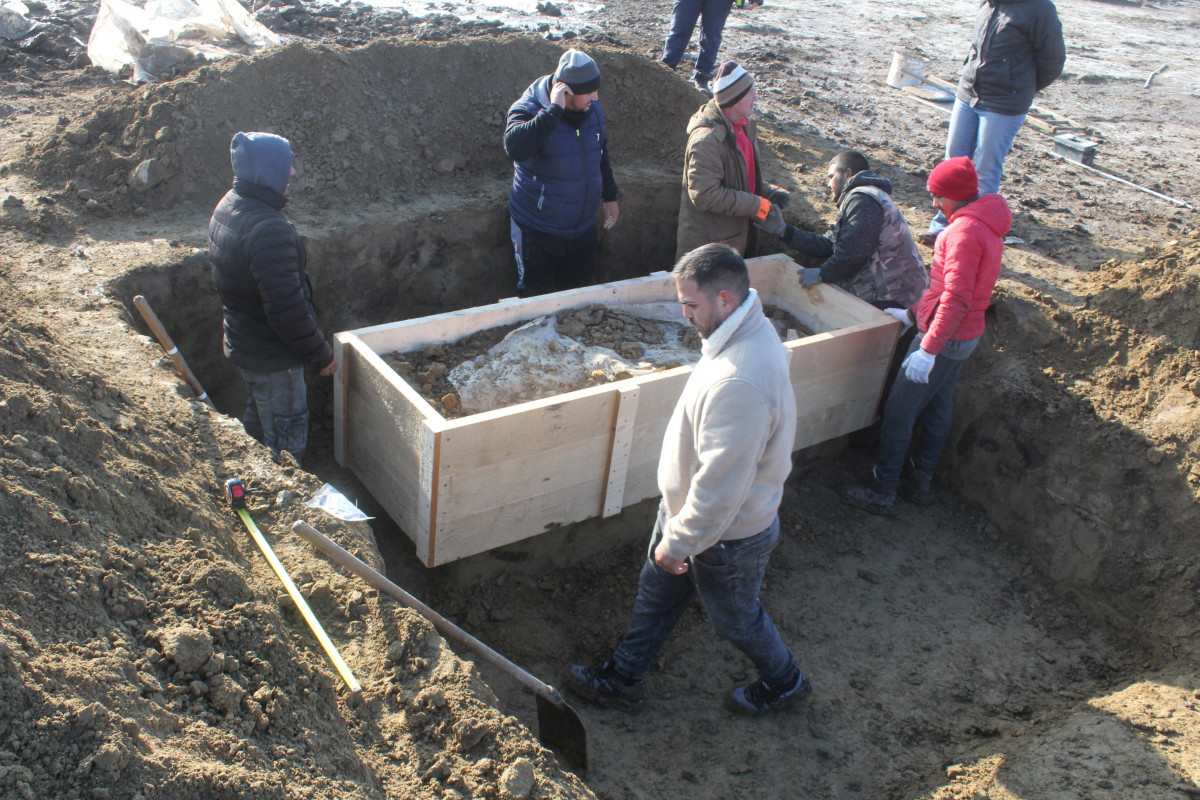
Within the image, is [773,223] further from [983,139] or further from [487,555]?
[487,555]

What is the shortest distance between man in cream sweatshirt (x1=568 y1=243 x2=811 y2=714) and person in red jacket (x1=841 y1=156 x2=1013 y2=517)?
6.17ft

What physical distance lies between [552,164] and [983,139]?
3.16 m

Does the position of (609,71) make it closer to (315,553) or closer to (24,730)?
(315,553)

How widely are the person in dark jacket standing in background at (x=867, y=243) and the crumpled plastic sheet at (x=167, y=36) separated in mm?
5072

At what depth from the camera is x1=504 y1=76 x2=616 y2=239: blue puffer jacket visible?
5023 millimetres

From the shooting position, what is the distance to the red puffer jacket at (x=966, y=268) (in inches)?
172

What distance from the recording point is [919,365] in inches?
183

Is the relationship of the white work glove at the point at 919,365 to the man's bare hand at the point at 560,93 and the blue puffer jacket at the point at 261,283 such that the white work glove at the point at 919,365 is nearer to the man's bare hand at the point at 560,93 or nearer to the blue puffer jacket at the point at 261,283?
the man's bare hand at the point at 560,93

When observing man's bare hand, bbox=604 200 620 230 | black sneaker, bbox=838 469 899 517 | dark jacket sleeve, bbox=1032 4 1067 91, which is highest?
dark jacket sleeve, bbox=1032 4 1067 91

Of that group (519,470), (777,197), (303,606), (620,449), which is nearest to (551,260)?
(777,197)

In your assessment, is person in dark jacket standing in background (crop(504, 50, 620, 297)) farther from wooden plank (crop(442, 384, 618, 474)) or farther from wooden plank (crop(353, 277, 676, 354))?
wooden plank (crop(442, 384, 618, 474))

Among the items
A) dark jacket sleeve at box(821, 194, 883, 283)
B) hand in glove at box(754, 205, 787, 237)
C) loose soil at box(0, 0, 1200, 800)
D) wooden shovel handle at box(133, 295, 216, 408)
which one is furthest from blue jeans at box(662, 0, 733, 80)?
wooden shovel handle at box(133, 295, 216, 408)

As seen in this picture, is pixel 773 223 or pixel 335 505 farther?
pixel 773 223

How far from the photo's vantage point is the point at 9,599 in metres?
2.07
